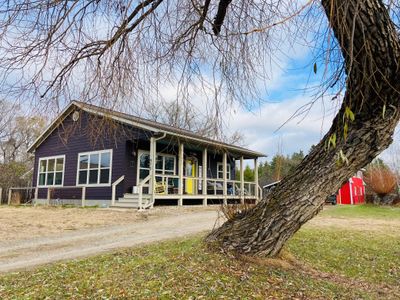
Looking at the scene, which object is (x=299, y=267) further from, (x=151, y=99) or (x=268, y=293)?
(x=151, y=99)

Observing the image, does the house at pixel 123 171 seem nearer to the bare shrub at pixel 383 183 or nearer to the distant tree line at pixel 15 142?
the distant tree line at pixel 15 142

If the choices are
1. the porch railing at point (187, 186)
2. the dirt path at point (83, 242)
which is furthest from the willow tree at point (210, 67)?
the porch railing at point (187, 186)

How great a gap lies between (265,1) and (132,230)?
6.78 m

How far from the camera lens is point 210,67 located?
4.38 m

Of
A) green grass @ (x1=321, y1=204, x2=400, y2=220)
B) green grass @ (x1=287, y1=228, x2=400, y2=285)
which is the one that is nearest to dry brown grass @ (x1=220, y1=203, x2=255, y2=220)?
green grass @ (x1=287, y1=228, x2=400, y2=285)

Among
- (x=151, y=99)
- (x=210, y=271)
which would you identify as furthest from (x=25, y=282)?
(x=151, y=99)

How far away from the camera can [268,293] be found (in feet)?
11.5

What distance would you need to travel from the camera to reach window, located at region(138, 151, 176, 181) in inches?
627

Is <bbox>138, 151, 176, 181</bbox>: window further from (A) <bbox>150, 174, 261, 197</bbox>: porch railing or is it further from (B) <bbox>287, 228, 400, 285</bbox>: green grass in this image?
(B) <bbox>287, 228, 400, 285</bbox>: green grass

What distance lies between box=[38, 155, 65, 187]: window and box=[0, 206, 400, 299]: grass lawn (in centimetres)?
1458

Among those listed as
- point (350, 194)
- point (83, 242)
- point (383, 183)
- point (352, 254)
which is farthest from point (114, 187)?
point (350, 194)

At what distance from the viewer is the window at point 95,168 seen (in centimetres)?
1583

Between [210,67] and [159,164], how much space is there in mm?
12585

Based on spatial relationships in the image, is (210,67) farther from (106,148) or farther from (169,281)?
(106,148)
